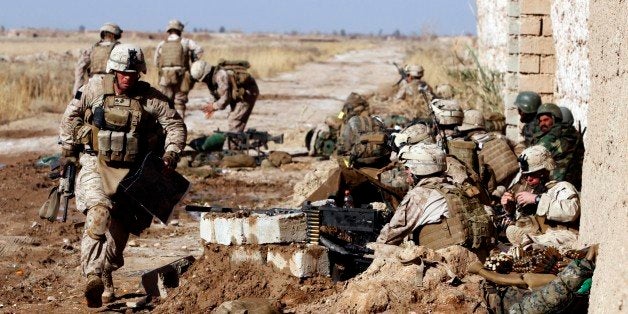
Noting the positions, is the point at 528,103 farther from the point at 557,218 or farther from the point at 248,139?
the point at 248,139

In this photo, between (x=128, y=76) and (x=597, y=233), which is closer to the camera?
(x=597, y=233)

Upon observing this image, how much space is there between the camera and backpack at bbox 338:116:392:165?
31.8ft

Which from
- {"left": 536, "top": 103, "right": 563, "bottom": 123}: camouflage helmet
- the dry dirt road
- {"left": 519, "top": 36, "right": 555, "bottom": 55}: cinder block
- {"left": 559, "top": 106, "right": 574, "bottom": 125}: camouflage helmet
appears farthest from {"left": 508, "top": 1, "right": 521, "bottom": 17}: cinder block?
{"left": 536, "top": 103, "right": 563, "bottom": 123}: camouflage helmet

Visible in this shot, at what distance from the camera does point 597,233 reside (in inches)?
249

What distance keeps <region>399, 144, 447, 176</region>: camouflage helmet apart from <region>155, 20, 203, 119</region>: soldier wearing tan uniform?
8.64 meters

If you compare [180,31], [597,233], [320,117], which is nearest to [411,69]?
[180,31]

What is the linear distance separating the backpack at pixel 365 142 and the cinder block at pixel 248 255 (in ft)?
8.90

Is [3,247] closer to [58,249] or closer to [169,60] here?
[58,249]

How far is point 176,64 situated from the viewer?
15.4m

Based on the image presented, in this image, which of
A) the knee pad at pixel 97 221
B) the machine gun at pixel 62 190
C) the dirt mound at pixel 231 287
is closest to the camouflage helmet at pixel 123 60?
the machine gun at pixel 62 190

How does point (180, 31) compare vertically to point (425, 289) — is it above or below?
above

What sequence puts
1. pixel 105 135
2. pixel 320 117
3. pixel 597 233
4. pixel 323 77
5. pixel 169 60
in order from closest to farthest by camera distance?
pixel 597 233
pixel 105 135
pixel 169 60
pixel 320 117
pixel 323 77

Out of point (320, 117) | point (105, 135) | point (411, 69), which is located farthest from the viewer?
point (320, 117)

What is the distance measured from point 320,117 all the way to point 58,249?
12967mm
